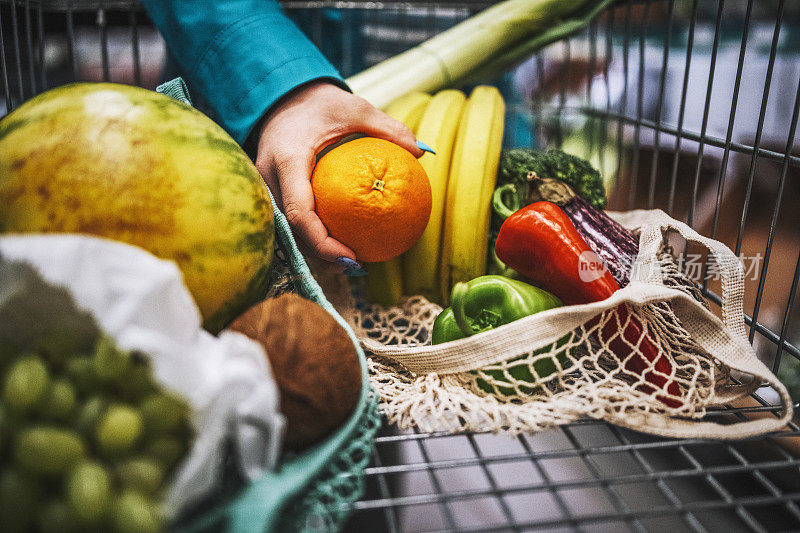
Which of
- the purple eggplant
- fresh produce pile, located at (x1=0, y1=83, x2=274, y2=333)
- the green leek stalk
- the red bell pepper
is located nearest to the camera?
fresh produce pile, located at (x1=0, y1=83, x2=274, y2=333)

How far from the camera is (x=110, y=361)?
1.08 ft

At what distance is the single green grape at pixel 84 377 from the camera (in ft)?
1.09

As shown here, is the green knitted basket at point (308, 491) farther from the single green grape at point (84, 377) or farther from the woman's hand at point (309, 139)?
the woman's hand at point (309, 139)

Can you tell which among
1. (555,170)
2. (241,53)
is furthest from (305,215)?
(555,170)

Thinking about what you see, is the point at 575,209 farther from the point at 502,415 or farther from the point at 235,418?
the point at 235,418

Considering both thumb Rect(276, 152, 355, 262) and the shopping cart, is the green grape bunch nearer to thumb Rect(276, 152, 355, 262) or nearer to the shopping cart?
the shopping cart

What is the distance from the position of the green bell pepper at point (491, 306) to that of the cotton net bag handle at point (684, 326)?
0.07 meters

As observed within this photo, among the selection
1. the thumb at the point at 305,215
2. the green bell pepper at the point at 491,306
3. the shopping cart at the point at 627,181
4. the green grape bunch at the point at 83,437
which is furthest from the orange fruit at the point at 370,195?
the green grape bunch at the point at 83,437

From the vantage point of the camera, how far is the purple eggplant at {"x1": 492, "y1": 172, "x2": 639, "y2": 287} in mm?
706

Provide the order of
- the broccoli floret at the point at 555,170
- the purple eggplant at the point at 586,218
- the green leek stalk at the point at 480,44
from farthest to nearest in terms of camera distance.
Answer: the green leek stalk at the point at 480,44 → the broccoli floret at the point at 555,170 → the purple eggplant at the point at 586,218

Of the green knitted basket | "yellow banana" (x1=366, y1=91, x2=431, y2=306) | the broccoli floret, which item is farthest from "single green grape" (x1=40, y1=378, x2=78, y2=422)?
the broccoli floret

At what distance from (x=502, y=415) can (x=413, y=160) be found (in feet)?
1.10

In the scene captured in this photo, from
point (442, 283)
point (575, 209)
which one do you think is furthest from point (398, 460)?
point (575, 209)

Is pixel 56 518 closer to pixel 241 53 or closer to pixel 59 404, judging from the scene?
pixel 59 404
